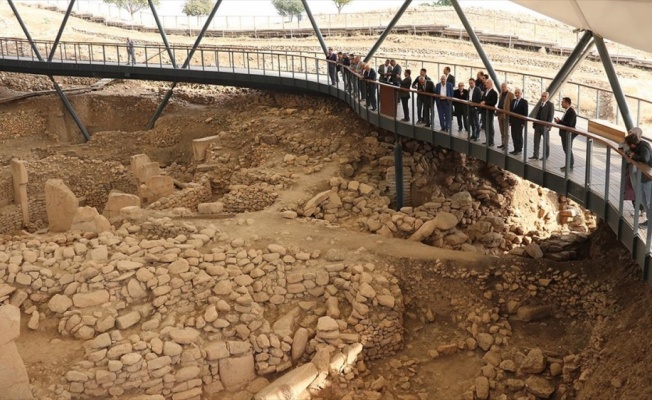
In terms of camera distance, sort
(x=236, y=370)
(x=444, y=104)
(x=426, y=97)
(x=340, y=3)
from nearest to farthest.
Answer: (x=236, y=370) < (x=444, y=104) < (x=426, y=97) < (x=340, y=3)

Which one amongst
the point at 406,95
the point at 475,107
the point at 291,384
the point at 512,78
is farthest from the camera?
the point at 512,78

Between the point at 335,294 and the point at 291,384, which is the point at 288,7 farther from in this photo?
the point at 291,384

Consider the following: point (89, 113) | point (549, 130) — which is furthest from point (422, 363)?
point (89, 113)

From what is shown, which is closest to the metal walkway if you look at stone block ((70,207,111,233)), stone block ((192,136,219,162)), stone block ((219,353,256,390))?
stone block ((192,136,219,162))

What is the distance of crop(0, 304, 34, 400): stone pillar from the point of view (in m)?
8.94

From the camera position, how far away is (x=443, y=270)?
11875 millimetres

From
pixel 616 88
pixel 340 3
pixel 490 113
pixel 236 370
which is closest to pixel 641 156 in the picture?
pixel 616 88

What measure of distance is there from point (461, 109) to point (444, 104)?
14.5 inches

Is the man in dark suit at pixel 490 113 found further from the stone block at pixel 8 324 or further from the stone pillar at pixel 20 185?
the stone pillar at pixel 20 185

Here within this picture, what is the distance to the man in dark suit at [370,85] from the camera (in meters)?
15.2

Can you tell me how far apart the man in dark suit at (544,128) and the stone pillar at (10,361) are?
7.18m

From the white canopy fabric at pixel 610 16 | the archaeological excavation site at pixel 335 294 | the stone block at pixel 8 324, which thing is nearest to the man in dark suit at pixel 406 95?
the archaeological excavation site at pixel 335 294

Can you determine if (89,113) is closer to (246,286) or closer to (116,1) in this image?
(246,286)

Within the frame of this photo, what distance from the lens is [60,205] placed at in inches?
613
